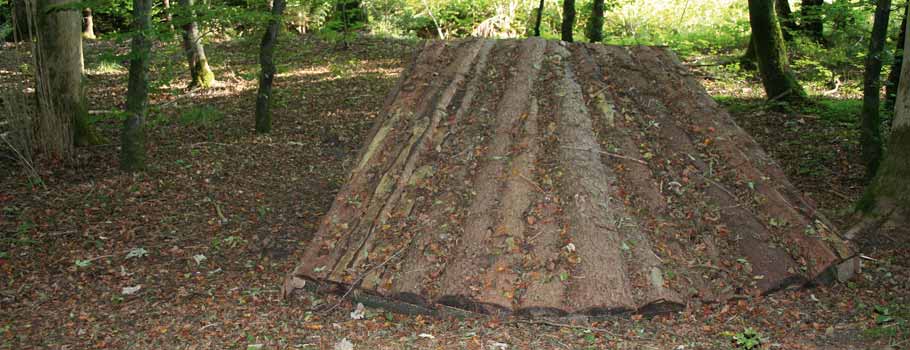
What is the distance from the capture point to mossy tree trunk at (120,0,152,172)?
5.61 metres

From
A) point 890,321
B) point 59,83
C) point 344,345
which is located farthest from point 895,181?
point 59,83

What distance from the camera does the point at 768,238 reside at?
3.97m

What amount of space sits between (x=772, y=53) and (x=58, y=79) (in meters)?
7.90

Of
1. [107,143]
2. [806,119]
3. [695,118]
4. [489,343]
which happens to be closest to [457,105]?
[695,118]

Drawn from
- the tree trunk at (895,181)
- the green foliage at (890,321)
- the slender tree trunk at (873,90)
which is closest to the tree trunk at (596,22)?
the slender tree trunk at (873,90)

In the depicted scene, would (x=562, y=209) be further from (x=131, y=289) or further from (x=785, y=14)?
(x=785, y=14)

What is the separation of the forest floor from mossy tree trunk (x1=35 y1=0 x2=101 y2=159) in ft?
0.77

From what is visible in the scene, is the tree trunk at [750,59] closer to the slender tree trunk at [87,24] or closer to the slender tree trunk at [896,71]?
the slender tree trunk at [896,71]

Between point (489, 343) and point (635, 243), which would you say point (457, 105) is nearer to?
point (635, 243)

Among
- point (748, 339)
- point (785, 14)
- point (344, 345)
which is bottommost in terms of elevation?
point (344, 345)

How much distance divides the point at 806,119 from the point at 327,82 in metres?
6.41

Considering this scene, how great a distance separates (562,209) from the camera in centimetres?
397

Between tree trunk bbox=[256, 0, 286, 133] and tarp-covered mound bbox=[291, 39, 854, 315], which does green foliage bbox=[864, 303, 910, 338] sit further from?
tree trunk bbox=[256, 0, 286, 133]

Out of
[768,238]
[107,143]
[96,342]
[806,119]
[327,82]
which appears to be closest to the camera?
[96,342]
